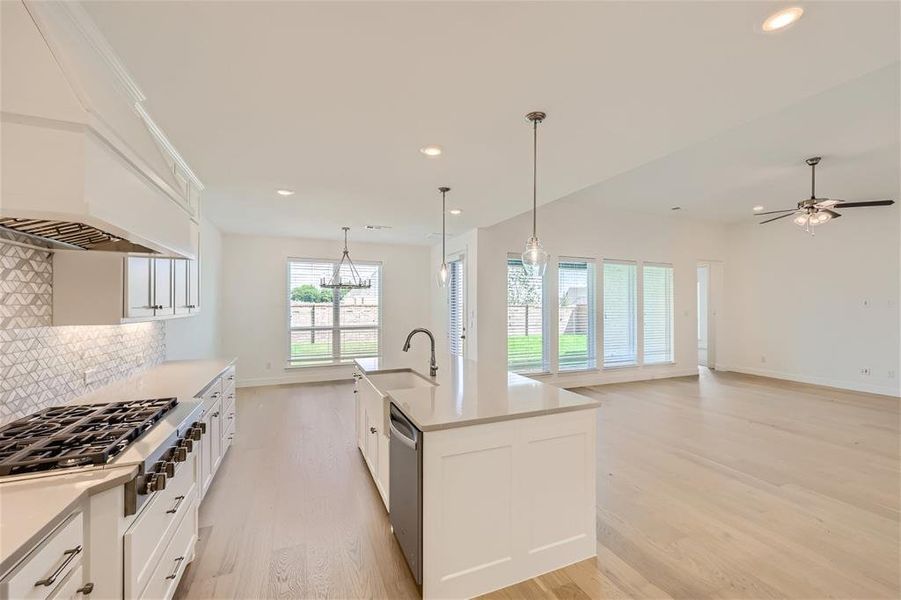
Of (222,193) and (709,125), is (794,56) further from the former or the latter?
(222,193)

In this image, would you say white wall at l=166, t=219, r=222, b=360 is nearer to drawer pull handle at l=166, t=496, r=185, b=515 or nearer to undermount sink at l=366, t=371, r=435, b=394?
undermount sink at l=366, t=371, r=435, b=394

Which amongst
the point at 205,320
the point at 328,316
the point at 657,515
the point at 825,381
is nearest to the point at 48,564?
the point at 657,515

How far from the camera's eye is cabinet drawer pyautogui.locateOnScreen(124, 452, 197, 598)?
1.32 m

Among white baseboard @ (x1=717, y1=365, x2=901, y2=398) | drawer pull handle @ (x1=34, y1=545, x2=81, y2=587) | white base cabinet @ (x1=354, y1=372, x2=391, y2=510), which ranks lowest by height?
white baseboard @ (x1=717, y1=365, x2=901, y2=398)

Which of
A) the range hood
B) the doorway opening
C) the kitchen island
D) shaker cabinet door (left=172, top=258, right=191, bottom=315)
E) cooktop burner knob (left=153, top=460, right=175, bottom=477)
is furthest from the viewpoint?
the doorway opening

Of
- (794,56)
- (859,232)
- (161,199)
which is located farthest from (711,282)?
(161,199)

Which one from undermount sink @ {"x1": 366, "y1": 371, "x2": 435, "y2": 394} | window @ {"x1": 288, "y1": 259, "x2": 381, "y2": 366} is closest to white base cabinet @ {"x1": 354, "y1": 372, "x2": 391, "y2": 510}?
undermount sink @ {"x1": 366, "y1": 371, "x2": 435, "y2": 394}

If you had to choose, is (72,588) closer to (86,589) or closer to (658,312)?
(86,589)

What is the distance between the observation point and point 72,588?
113cm

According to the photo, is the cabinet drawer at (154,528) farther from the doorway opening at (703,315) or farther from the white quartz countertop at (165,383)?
the doorway opening at (703,315)

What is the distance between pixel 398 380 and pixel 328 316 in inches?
174

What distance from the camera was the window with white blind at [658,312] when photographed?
698 cm

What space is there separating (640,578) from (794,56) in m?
2.64

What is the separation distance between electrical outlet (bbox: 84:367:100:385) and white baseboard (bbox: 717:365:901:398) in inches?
376
